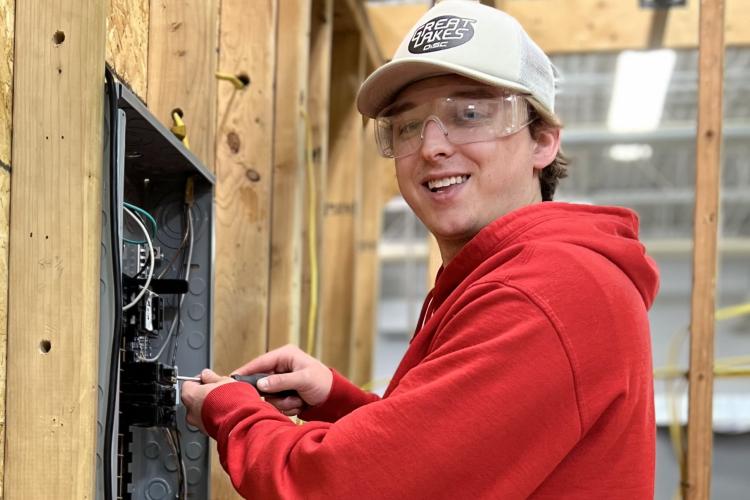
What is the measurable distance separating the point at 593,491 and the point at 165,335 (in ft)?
2.52

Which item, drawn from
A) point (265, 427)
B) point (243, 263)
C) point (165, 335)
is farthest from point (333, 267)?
point (265, 427)

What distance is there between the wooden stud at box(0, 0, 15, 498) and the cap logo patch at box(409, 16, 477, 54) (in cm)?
55

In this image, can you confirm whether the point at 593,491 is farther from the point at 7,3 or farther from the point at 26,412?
the point at 7,3

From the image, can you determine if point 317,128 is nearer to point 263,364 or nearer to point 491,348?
point 263,364

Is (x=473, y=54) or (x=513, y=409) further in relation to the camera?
(x=473, y=54)

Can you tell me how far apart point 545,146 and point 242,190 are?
0.91m

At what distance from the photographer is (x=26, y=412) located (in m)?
0.86

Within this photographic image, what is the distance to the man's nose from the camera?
1.17m

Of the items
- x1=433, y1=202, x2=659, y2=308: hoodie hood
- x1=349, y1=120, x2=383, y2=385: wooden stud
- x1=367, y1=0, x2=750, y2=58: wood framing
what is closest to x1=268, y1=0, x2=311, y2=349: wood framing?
x1=433, y1=202, x2=659, y2=308: hoodie hood

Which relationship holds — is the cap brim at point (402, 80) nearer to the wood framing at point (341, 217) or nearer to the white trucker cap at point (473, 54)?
the white trucker cap at point (473, 54)

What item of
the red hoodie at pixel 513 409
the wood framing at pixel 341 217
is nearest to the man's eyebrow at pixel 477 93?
the red hoodie at pixel 513 409

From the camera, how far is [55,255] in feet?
2.83

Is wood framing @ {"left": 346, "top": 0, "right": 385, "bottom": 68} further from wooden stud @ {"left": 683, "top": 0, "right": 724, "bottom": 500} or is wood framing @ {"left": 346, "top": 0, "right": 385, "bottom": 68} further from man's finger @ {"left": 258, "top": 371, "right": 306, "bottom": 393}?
man's finger @ {"left": 258, "top": 371, "right": 306, "bottom": 393}

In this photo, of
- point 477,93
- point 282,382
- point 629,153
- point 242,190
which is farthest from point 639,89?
point 282,382
